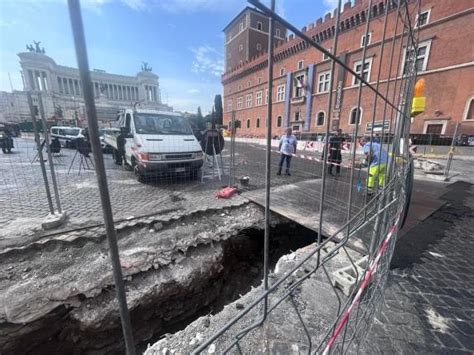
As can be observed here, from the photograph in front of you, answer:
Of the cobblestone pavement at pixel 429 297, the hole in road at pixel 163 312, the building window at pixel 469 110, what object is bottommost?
the hole in road at pixel 163 312

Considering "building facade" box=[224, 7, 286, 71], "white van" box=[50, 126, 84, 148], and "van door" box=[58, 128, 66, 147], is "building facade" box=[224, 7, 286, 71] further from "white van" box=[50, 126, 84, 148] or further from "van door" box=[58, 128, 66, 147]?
"van door" box=[58, 128, 66, 147]

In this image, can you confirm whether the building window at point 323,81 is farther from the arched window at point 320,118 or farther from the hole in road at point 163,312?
the hole in road at point 163,312

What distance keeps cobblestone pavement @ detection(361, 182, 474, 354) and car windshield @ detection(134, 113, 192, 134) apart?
6.24m

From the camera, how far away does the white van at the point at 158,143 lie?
5766 millimetres

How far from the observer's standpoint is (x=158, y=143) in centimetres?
582

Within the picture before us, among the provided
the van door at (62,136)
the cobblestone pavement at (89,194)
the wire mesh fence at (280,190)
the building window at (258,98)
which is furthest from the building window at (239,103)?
the cobblestone pavement at (89,194)

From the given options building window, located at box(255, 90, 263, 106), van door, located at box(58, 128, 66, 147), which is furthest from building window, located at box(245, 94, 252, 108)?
van door, located at box(58, 128, 66, 147)

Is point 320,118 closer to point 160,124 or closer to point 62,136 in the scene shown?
point 160,124

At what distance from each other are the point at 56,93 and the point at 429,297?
27.1ft

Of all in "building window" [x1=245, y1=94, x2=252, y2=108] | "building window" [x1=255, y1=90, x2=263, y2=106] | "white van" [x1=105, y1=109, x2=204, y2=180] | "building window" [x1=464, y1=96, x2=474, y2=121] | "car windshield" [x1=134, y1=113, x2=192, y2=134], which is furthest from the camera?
"building window" [x1=245, y1=94, x2=252, y2=108]

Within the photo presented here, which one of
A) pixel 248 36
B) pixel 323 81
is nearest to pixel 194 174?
pixel 323 81

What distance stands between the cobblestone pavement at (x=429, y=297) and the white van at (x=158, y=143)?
5.35 meters

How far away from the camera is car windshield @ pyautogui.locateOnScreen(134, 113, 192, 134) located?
622cm

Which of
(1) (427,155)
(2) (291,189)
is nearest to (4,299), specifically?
(2) (291,189)
